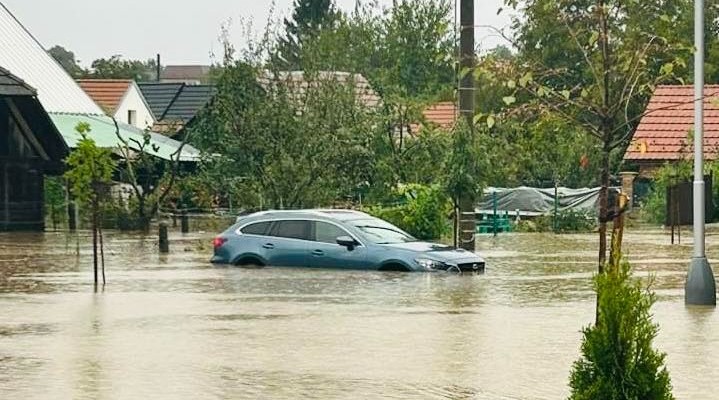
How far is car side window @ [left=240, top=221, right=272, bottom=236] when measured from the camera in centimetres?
3275

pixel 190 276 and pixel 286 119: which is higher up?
pixel 286 119

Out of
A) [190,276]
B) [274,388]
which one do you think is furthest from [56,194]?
[274,388]

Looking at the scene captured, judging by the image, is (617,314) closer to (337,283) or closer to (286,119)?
(337,283)

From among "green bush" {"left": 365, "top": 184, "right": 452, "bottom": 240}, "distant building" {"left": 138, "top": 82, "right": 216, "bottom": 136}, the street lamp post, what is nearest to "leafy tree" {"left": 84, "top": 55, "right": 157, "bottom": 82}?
"distant building" {"left": 138, "top": 82, "right": 216, "bottom": 136}

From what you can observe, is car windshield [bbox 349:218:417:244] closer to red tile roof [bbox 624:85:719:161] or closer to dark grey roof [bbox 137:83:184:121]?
red tile roof [bbox 624:85:719:161]

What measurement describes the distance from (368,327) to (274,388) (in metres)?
5.74

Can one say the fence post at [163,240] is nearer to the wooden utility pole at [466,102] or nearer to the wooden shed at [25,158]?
the wooden utility pole at [466,102]

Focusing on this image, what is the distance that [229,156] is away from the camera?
163 ft

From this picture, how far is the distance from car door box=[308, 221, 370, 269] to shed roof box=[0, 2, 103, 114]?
94.3ft

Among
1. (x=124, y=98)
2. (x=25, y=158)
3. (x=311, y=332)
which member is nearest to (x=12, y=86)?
(x=25, y=158)

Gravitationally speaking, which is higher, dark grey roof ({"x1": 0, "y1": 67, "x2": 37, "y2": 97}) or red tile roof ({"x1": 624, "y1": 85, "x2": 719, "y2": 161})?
dark grey roof ({"x1": 0, "y1": 67, "x2": 37, "y2": 97})

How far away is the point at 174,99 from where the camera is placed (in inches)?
3595

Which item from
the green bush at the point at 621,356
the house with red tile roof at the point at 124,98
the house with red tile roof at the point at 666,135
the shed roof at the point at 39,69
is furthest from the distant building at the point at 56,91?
the green bush at the point at 621,356

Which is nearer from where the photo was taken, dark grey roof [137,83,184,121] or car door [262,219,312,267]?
car door [262,219,312,267]
